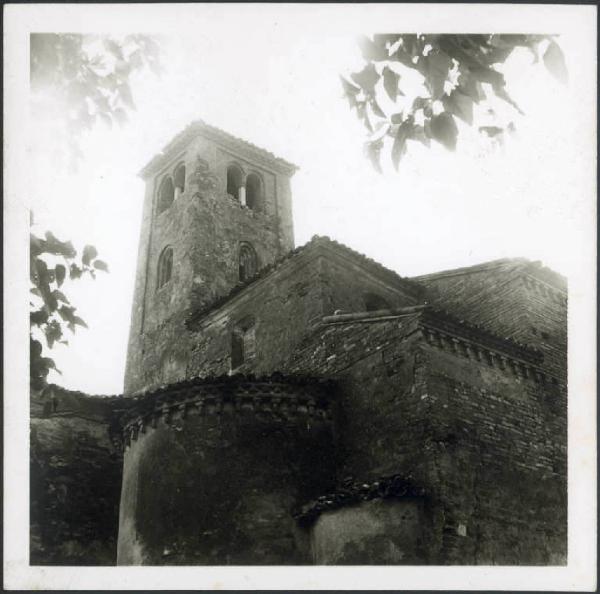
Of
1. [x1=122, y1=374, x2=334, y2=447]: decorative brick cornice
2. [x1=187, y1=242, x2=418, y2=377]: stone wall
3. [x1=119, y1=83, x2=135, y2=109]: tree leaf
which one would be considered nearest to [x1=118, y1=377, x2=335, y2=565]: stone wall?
[x1=122, y1=374, x2=334, y2=447]: decorative brick cornice

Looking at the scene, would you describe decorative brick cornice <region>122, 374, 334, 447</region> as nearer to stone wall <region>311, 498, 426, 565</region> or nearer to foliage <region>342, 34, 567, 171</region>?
stone wall <region>311, 498, 426, 565</region>

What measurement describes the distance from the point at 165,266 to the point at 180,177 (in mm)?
3223

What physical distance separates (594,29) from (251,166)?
1860 cm

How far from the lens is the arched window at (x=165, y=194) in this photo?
80.7ft

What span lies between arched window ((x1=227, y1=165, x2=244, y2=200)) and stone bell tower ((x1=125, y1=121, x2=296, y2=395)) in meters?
0.03

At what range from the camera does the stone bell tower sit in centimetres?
2097

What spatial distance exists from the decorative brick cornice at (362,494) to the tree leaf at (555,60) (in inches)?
252

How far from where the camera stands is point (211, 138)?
24.1m

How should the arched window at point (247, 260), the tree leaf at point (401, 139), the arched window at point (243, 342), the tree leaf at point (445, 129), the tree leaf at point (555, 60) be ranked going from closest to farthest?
the tree leaf at point (555, 60) < the tree leaf at point (445, 129) < the tree leaf at point (401, 139) < the arched window at point (243, 342) < the arched window at point (247, 260)

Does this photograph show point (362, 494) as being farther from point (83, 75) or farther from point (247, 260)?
point (247, 260)

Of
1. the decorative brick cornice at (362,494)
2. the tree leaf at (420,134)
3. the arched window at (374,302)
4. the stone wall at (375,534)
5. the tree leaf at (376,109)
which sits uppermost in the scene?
the tree leaf at (376,109)

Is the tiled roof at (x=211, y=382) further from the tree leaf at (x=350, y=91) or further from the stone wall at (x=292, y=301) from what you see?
the tree leaf at (x=350, y=91)

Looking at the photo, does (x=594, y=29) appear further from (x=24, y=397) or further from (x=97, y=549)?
(x=97, y=549)

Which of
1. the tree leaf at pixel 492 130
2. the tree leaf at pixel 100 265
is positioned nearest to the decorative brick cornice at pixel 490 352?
the tree leaf at pixel 492 130
